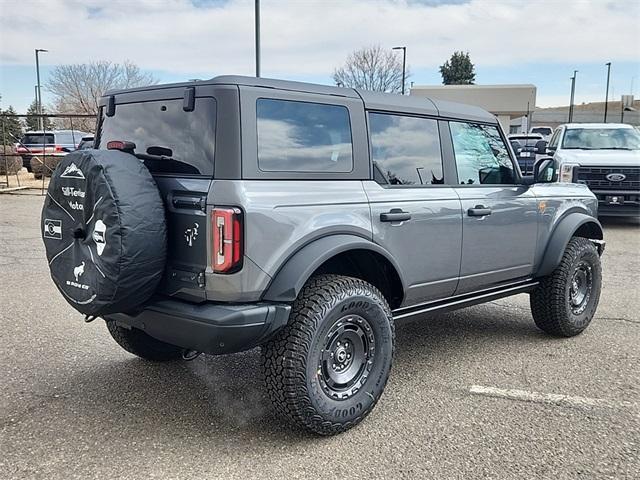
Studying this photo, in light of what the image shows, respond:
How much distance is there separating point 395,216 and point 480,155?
1278 mm

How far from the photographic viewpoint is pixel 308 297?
3.22m

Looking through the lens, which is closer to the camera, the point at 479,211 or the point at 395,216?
the point at 395,216

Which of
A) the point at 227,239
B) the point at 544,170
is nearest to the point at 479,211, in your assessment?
the point at 544,170

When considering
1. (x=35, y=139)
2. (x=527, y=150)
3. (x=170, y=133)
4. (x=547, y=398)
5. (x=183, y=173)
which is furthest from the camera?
(x=35, y=139)

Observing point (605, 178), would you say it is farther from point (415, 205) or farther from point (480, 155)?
point (415, 205)

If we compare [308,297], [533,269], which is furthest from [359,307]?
[533,269]

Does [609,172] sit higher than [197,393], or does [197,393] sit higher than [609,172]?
[609,172]

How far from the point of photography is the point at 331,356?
133 inches

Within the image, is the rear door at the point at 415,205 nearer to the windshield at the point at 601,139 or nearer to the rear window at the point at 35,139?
the windshield at the point at 601,139

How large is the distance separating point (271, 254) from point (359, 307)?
0.67 m

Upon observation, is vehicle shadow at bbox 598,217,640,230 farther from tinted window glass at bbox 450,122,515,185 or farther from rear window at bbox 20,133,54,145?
rear window at bbox 20,133,54,145

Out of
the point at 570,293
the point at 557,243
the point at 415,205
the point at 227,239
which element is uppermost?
the point at 415,205

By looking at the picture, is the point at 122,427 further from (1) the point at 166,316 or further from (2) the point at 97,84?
(2) the point at 97,84

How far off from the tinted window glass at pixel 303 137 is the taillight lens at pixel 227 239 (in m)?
0.35
